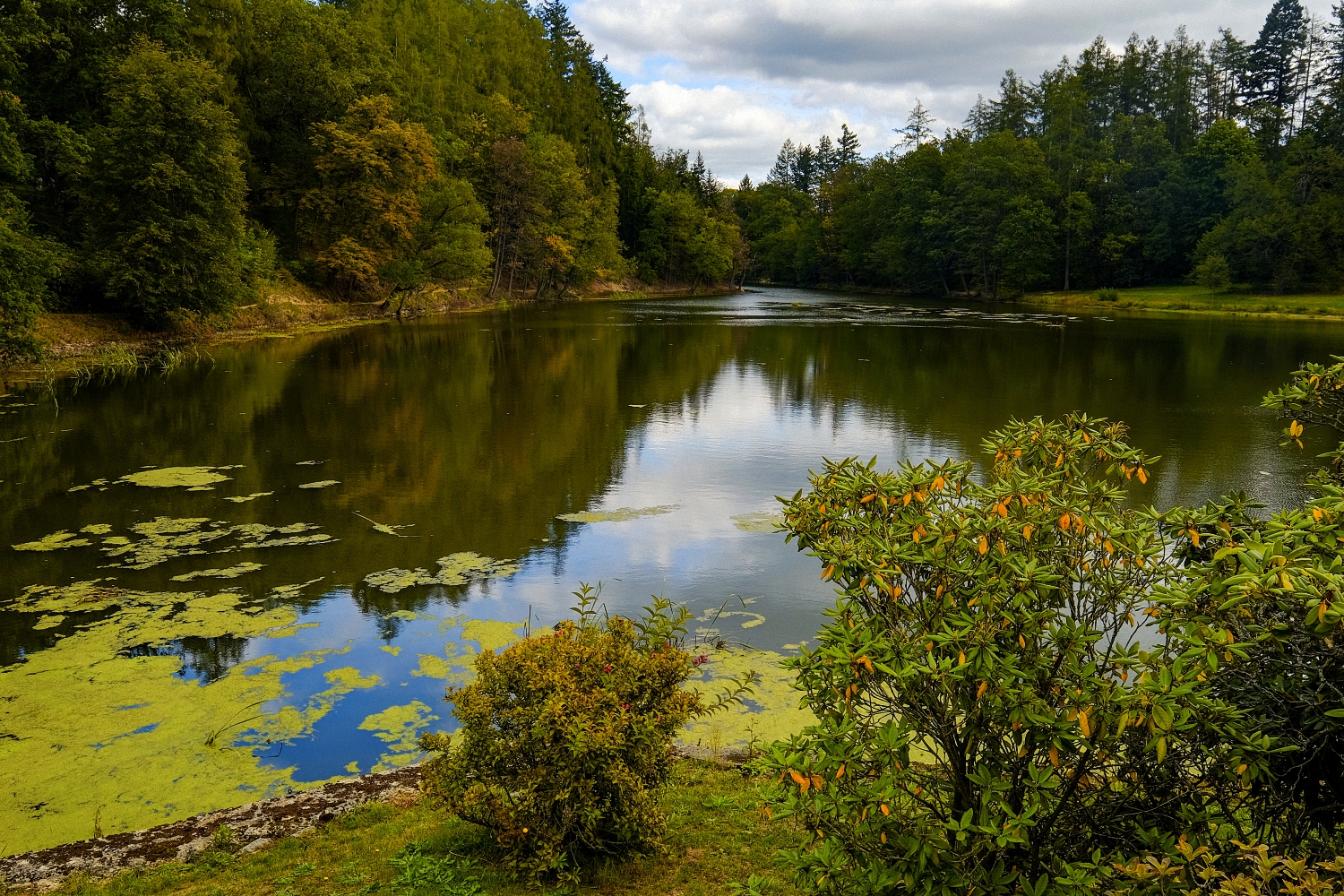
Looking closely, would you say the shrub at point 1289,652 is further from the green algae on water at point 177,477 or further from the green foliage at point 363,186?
the green foliage at point 363,186

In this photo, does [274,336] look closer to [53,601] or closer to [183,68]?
[183,68]

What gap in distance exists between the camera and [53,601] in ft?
30.4

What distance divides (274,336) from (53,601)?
29.6m

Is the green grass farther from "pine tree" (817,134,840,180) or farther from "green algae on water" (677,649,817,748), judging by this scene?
"pine tree" (817,134,840,180)

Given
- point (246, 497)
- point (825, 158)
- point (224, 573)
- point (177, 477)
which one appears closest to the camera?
point (224, 573)

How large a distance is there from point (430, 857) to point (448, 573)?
18.7ft

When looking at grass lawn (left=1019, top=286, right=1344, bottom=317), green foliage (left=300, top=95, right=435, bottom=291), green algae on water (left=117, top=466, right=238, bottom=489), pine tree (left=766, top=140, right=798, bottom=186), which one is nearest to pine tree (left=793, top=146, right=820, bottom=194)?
pine tree (left=766, top=140, right=798, bottom=186)

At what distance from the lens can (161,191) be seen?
28984 millimetres

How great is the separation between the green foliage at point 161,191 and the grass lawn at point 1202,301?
172 ft

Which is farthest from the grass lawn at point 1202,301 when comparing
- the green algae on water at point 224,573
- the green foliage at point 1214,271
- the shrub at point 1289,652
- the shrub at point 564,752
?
the shrub at point 564,752

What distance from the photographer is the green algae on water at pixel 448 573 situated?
9.98m

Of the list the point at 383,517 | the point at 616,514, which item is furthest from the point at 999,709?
the point at 383,517

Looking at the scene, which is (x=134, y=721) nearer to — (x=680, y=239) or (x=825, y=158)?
(x=680, y=239)

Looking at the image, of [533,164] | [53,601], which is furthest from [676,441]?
[533,164]
